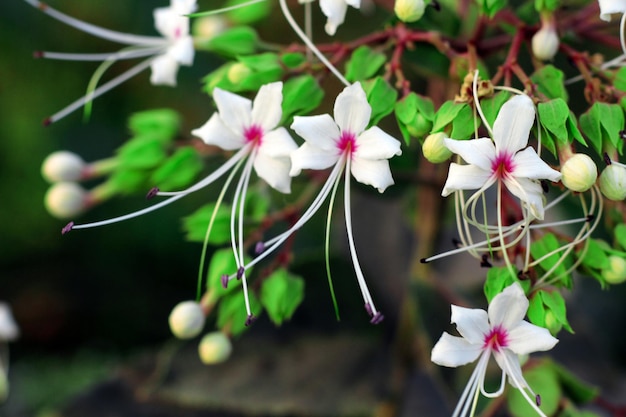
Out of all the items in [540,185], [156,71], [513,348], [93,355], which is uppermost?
[156,71]

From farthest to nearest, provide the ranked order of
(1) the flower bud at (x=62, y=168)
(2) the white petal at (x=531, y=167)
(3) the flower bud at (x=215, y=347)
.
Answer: (1) the flower bud at (x=62, y=168), (3) the flower bud at (x=215, y=347), (2) the white petal at (x=531, y=167)

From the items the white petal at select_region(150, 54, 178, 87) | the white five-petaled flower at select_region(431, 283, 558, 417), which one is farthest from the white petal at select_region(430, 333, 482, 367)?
the white petal at select_region(150, 54, 178, 87)

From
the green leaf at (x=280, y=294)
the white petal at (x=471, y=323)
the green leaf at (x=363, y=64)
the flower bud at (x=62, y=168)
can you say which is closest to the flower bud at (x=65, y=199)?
the flower bud at (x=62, y=168)

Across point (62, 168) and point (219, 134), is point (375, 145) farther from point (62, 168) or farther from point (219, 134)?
point (62, 168)

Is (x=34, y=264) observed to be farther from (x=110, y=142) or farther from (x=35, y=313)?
(x=110, y=142)

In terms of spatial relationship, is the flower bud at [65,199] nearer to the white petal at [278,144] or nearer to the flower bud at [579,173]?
the white petal at [278,144]

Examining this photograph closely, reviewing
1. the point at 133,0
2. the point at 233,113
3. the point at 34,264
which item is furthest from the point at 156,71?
the point at 34,264

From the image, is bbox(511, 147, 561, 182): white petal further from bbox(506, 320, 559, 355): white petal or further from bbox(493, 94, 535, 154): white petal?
bbox(506, 320, 559, 355): white petal
